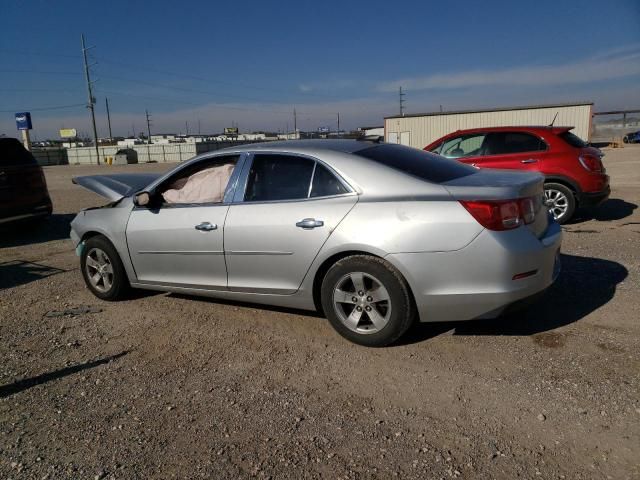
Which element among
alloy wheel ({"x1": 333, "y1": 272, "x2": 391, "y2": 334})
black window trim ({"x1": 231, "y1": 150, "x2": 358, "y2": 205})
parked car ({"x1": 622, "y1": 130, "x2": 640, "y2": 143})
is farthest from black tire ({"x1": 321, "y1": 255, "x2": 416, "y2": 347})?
parked car ({"x1": 622, "y1": 130, "x2": 640, "y2": 143})

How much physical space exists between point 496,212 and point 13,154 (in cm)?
814

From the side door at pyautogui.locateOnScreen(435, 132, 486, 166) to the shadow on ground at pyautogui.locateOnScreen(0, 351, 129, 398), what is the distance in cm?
652

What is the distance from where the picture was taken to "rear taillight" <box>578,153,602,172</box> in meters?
7.72

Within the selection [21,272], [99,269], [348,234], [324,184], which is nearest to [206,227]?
[324,184]

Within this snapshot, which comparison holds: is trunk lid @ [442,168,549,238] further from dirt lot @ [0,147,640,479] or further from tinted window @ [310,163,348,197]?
dirt lot @ [0,147,640,479]

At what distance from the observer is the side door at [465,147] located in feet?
27.7

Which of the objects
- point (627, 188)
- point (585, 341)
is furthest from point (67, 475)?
point (627, 188)

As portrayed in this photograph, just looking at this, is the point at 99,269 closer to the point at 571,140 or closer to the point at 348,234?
the point at 348,234

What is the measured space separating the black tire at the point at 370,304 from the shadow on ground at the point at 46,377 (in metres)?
1.67

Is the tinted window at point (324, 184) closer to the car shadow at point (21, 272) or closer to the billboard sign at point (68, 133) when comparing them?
the car shadow at point (21, 272)

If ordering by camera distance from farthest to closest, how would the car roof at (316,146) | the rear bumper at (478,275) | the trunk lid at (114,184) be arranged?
1. the trunk lid at (114,184)
2. the car roof at (316,146)
3. the rear bumper at (478,275)

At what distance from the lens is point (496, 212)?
326cm

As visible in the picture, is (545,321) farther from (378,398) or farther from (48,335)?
(48,335)

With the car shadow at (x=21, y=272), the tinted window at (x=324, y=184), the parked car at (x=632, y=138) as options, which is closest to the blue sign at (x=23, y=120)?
the car shadow at (x=21, y=272)
